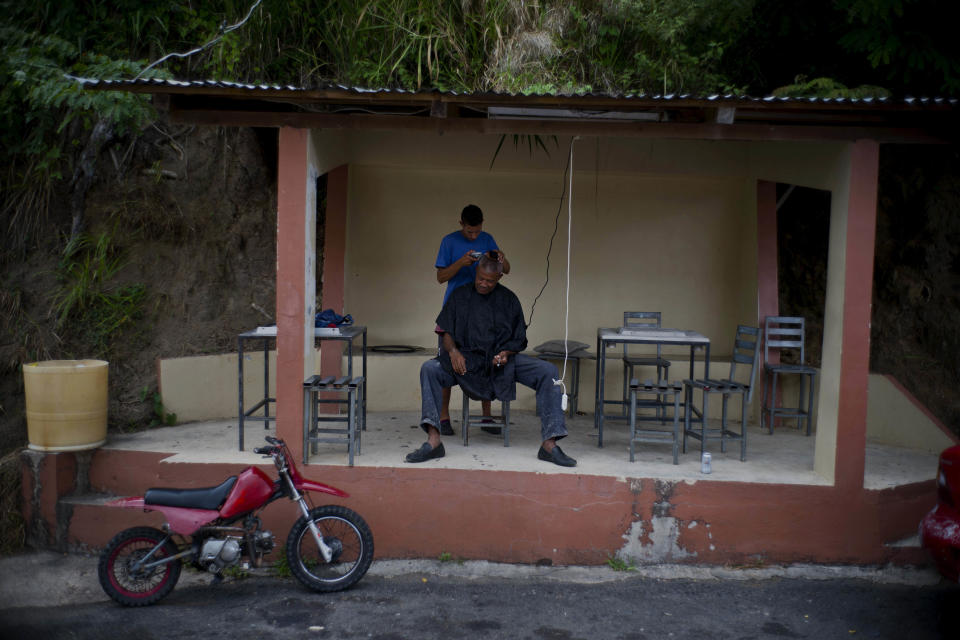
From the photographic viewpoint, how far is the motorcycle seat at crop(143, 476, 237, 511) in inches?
175

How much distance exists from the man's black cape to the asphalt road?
1.30 m

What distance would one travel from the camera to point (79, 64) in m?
6.92

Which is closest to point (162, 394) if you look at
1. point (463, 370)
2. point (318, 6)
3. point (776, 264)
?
point (463, 370)

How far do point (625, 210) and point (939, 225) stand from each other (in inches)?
111

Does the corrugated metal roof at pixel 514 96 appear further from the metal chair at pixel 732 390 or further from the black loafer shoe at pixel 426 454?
the black loafer shoe at pixel 426 454

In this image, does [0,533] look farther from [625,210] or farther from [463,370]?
[625,210]

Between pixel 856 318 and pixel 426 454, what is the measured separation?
293 cm

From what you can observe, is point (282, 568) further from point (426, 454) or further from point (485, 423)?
point (485, 423)

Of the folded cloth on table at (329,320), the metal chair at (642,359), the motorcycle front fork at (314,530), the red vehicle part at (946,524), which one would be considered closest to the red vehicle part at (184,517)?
the motorcycle front fork at (314,530)

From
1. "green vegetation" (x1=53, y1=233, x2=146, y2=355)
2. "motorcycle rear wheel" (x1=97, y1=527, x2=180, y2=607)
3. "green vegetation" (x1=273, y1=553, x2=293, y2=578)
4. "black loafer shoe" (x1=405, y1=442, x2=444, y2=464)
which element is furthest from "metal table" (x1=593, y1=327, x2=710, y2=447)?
"green vegetation" (x1=53, y1=233, x2=146, y2=355)

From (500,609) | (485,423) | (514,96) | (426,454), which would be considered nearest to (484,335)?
(485,423)

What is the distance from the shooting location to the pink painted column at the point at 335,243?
7.32 meters

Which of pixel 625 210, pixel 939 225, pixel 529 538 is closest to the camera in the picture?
pixel 529 538

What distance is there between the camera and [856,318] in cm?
502
